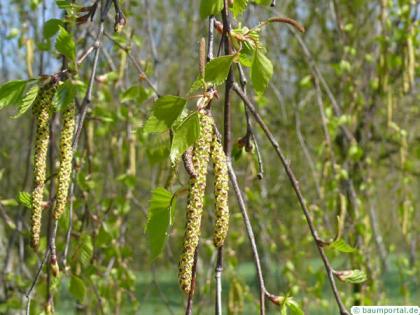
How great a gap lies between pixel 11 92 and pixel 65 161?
0.17 m

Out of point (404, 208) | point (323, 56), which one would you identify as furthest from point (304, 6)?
Answer: point (404, 208)

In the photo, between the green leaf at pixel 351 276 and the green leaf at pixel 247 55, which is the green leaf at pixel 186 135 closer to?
the green leaf at pixel 247 55

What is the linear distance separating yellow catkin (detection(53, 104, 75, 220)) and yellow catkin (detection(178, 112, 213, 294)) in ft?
0.74

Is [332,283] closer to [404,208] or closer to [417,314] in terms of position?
[417,314]

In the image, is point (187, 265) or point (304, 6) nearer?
point (187, 265)

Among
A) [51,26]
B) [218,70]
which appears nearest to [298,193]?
[218,70]

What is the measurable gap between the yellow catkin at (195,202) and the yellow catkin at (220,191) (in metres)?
0.02

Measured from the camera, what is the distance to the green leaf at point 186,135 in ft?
2.77

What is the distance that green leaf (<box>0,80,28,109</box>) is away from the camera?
3.54ft

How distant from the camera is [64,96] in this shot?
1.07 m

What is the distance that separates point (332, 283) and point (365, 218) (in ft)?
6.89

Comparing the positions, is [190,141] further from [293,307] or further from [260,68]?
[293,307]

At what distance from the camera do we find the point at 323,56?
5348 mm

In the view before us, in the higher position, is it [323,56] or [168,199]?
[323,56]
